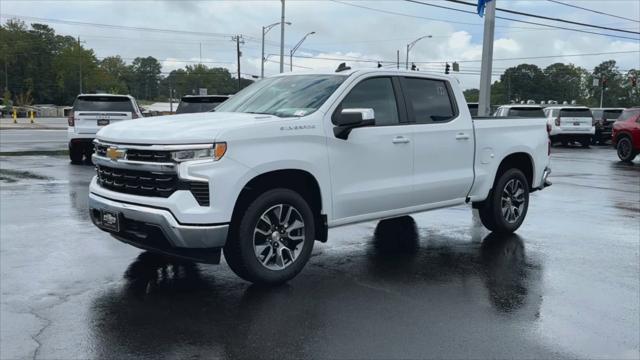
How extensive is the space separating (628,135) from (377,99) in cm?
1694

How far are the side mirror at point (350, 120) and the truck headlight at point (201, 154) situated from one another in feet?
4.10

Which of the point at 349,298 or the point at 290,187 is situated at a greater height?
the point at 290,187

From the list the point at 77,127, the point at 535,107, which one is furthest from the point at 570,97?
the point at 77,127

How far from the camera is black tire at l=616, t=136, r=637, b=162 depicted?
20094 millimetres

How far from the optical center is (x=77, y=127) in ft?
51.7

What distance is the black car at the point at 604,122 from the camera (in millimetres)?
29641

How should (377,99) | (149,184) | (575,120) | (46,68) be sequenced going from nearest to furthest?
(149,184)
(377,99)
(575,120)
(46,68)

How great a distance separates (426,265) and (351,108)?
1808 mm

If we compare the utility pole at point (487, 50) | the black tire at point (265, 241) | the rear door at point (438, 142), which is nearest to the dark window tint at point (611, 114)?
the utility pole at point (487, 50)

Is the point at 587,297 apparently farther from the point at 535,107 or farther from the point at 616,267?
the point at 535,107

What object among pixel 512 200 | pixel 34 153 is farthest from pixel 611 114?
pixel 34 153

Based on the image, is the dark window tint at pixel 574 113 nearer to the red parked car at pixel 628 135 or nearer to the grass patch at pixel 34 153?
the red parked car at pixel 628 135

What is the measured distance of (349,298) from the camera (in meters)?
5.20

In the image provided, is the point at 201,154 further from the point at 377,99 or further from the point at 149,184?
the point at 377,99
